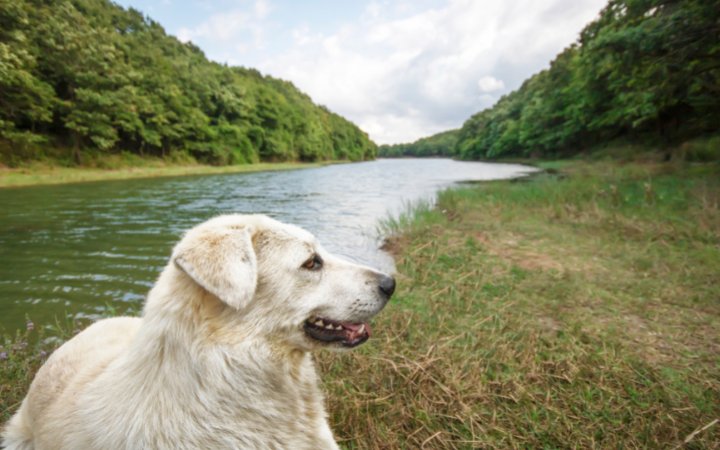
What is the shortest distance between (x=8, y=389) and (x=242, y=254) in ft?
10.1

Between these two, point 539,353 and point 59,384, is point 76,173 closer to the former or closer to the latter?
point 59,384

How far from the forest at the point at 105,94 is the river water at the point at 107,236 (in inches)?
383

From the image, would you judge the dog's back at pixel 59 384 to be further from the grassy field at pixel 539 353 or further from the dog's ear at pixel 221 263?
the dog's ear at pixel 221 263

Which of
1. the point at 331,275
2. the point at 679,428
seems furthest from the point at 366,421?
the point at 679,428

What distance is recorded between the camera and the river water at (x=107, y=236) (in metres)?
5.74

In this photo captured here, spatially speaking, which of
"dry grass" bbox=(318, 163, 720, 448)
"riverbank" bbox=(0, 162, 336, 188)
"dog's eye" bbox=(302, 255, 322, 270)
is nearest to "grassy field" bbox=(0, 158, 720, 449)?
"dry grass" bbox=(318, 163, 720, 448)

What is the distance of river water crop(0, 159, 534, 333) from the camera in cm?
574

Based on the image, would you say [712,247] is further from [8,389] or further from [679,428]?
[8,389]

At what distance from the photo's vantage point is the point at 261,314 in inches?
83.1

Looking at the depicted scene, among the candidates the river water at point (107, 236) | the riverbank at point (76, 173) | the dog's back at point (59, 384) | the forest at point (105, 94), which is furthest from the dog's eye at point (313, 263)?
the forest at point (105, 94)

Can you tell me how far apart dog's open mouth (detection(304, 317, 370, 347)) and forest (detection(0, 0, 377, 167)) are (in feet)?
98.9

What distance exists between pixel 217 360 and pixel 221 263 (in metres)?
0.57

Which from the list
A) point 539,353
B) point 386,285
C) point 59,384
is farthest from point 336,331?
point 539,353

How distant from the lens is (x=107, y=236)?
9.90m
